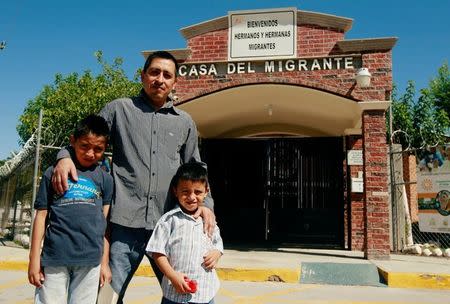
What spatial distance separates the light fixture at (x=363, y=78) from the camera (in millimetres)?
7934

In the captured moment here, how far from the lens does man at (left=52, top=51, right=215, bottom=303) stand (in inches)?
100

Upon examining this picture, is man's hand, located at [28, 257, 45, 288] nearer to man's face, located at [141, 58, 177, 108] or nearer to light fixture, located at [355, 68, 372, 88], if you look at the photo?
man's face, located at [141, 58, 177, 108]

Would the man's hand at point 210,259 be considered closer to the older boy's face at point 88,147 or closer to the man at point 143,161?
the man at point 143,161

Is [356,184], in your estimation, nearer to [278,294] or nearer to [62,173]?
[278,294]

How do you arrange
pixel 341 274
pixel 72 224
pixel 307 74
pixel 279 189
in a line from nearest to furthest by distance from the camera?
pixel 72 224 < pixel 341 274 < pixel 307 74 < pixel 279 189

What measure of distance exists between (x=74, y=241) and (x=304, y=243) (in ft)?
28.2

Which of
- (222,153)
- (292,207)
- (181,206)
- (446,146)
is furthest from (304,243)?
(181,206)

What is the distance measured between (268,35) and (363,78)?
6.96ft

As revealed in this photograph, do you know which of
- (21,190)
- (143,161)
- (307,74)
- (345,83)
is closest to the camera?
(143,161)

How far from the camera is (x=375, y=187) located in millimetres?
7809

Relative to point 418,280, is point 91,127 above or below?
above

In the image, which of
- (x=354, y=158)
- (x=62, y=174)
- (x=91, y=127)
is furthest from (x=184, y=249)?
(x=354, y=158)

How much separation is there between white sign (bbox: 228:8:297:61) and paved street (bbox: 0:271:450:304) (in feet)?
15.3

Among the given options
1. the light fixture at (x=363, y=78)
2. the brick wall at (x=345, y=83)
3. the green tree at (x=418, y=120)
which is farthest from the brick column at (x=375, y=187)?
the green tree at (x=418, y=120)
